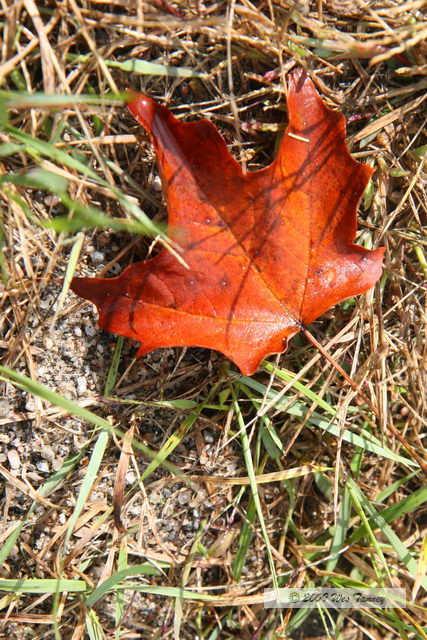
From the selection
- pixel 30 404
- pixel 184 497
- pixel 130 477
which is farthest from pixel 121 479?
pixel 30 404

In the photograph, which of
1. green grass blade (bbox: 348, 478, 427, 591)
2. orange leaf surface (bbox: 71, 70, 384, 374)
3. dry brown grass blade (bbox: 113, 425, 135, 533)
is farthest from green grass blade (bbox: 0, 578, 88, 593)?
green grass blade (bbox: 348, 478, 427, 591)

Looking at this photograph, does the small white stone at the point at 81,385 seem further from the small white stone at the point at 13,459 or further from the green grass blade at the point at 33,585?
the green grass blade at the point at 33,585

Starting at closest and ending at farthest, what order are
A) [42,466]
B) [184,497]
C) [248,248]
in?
[248,248]
[42,466]
[184,497]

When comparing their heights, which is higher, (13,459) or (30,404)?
(30,404)

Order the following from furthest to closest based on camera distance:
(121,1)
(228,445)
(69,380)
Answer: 1. (228,445)
2. (69,380)
3. (121,1)

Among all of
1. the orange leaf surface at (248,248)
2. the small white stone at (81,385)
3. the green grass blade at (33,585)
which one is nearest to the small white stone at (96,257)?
the orange leaf surface at (248,248)

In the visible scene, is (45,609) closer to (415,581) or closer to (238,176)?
(415,581)

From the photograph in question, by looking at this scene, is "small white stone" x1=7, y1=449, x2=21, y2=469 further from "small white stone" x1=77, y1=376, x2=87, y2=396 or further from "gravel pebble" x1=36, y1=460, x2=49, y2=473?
"small white stone" x1=77, y1=376, x2=87, y2=396

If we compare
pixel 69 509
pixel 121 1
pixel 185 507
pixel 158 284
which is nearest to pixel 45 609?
pixel 69 509

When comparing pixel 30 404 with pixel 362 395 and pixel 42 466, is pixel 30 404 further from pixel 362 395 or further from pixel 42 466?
pixel 362 395
